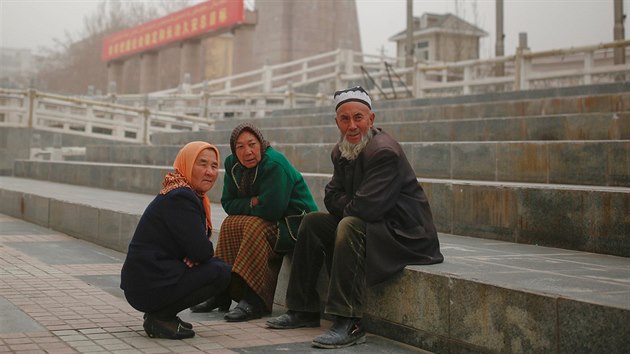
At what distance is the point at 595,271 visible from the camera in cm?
434

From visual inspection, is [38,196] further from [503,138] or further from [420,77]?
[420,77]

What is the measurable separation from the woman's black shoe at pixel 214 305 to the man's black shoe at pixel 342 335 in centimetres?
123

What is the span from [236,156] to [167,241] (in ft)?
3.49

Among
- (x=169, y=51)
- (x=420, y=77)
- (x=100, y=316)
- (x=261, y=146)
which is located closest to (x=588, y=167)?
(x=261, y=146)

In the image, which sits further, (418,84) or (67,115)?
(67,115)

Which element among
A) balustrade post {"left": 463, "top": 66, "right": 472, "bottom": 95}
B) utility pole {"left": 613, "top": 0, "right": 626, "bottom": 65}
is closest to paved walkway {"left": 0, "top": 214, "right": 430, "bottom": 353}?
balustrade post {"left": 463, "top": 66, "right": 472, "bottom": 95}

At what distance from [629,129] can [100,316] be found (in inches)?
221

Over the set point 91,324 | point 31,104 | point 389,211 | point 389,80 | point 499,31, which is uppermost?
point 499,31

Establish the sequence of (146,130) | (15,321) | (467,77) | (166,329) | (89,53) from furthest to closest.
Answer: (89,53)
(146,130)
(467,77)
(15,321)
(166,329)

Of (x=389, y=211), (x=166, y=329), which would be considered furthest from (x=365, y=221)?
(x=166, y=329)

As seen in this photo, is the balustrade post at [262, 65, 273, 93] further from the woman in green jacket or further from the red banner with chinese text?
the woman in green jacket

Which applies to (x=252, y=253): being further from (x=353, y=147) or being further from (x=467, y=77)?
(x=467, y=77)

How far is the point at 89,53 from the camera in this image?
6875 centimetres

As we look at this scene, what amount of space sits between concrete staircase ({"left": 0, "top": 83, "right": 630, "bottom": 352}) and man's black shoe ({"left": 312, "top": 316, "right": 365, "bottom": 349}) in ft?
0.67
